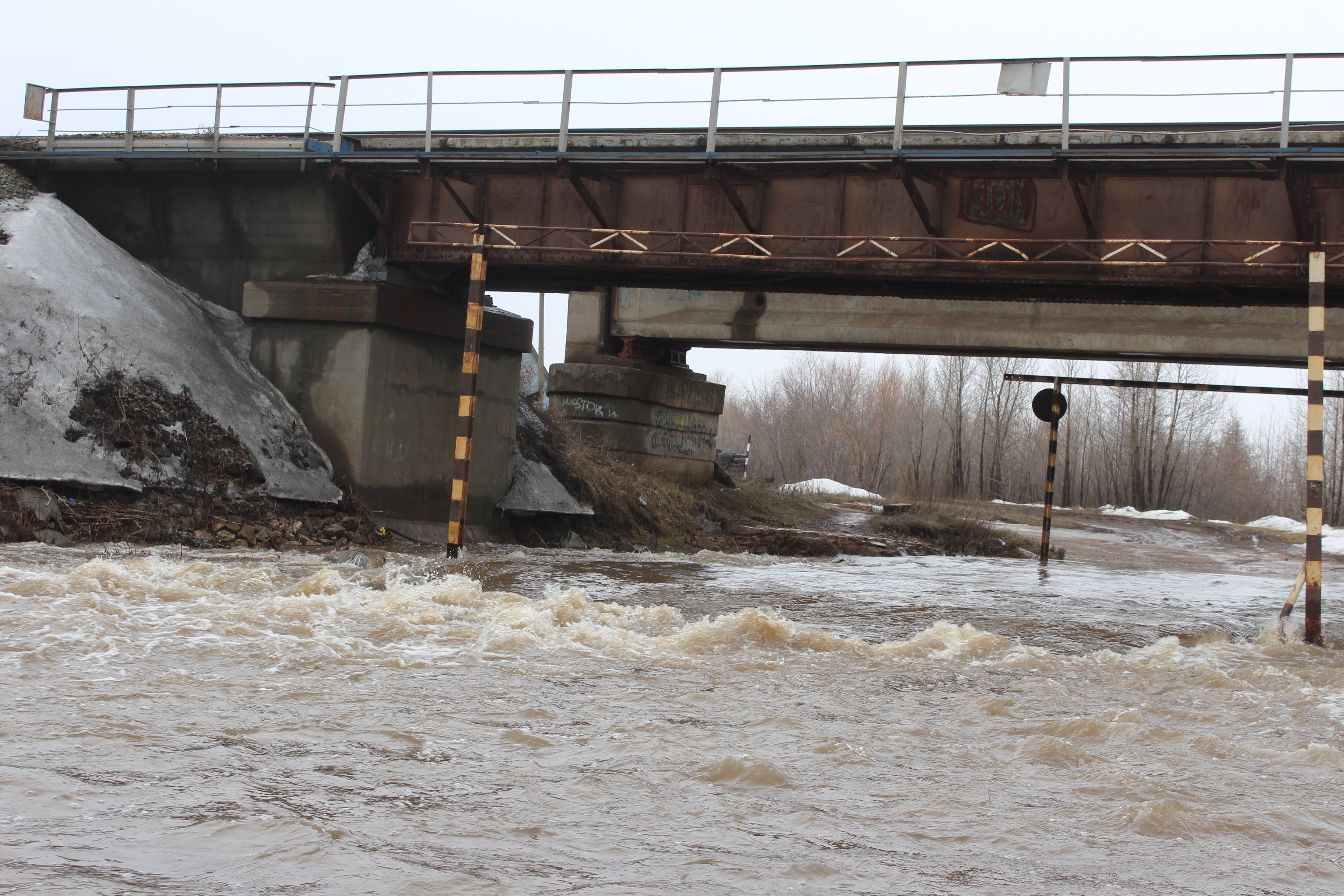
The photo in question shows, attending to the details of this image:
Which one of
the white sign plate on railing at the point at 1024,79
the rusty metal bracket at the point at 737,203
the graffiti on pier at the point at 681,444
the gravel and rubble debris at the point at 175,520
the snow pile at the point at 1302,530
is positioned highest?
the white sign plate on railing at the point at 1024,79

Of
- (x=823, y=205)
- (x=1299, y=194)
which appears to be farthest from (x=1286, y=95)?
(x=823, y=205)

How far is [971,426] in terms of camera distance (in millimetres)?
64125

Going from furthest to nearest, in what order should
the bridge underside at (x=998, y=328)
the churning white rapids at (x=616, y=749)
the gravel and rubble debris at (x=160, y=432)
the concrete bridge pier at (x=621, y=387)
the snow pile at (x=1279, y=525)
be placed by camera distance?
the snow pile at (x=1279, y=525), the concrete bridge pier at (x=621, y=387), the bridge underside at (x=998, y=328), the gravel and rubble debris at (x=160, y=432), the churning white rapids at (x=616, y=749)

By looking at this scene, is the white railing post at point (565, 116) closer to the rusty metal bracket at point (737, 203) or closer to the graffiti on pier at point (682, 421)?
the rusty metal bracket at point (737, 203)

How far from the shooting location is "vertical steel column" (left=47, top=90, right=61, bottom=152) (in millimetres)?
16125

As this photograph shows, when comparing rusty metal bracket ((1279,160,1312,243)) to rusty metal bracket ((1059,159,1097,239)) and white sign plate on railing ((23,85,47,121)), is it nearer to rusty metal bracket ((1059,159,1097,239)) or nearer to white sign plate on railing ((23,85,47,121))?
rusty metal bracket ((1059,159,1097,239))

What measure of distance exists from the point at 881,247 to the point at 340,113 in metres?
7.79

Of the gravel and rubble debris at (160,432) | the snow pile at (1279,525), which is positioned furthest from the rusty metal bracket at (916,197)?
the snow pile at (1279,525)

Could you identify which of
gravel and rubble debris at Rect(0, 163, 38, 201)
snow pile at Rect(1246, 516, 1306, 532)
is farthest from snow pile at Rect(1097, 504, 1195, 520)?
gravel and rubble debris at Rect(0, 163, 38, 201)

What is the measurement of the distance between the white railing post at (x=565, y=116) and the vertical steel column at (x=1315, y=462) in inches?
342

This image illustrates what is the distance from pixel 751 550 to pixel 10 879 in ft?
57.4

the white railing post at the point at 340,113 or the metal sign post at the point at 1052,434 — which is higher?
the white railing post at the point at 340,113

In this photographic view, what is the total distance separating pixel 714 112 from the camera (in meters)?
13.8

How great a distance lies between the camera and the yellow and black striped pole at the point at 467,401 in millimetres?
13445
